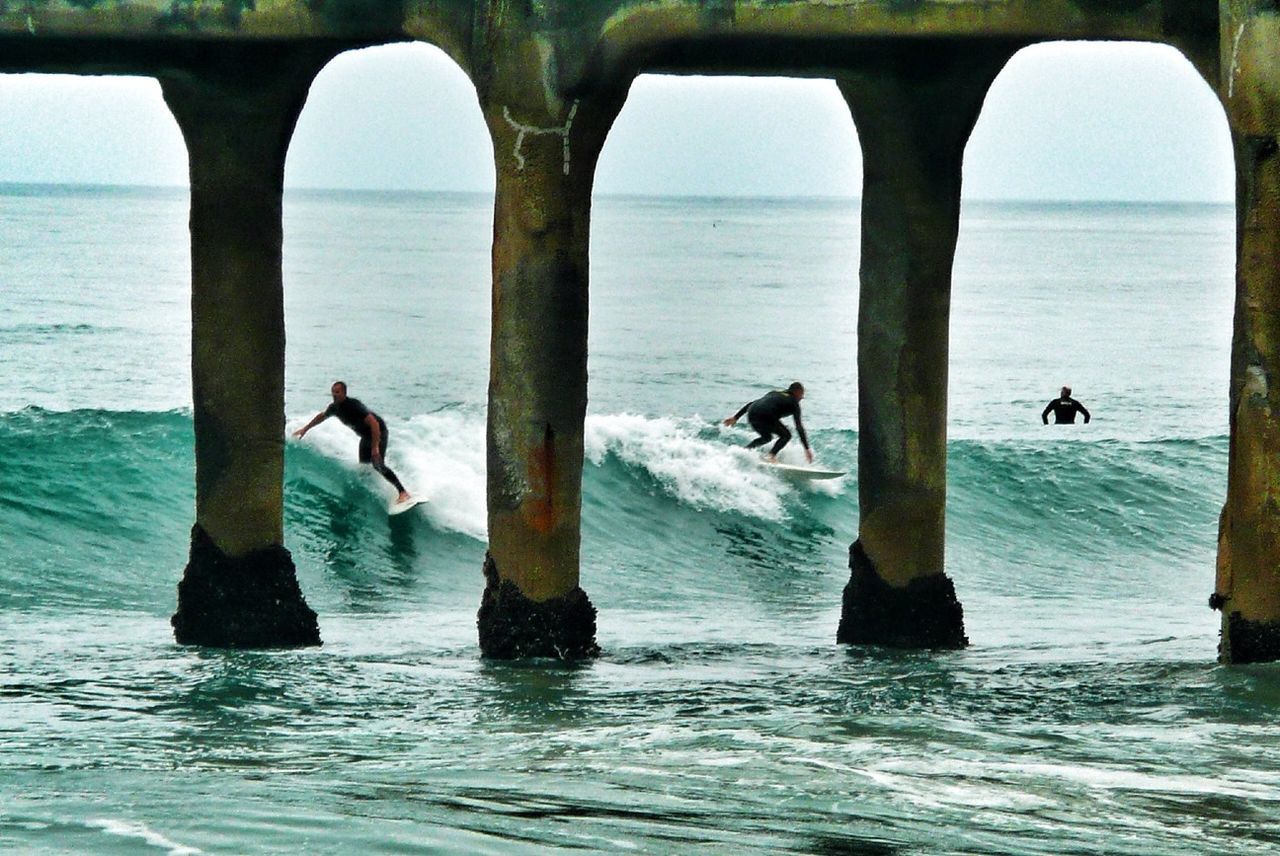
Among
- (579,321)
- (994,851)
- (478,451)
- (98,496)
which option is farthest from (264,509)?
(478,451)

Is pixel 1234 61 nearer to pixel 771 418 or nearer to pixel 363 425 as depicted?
pixel 363 425

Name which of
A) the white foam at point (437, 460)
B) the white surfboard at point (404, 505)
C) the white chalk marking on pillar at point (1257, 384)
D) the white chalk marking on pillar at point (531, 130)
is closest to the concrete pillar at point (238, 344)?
the white chalk marking on pillar at point (531, 130)

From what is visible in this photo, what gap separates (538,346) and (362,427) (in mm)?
10723

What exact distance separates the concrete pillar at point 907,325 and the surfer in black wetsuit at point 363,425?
878 centimetres

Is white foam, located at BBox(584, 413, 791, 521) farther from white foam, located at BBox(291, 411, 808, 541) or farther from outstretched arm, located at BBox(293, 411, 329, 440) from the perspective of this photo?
outstretched arm, located at BBox(293, 411, 329, 440)

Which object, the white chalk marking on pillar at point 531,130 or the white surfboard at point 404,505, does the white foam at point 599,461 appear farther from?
the white chalk marking on pillar at point 531,130

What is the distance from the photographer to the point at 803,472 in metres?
25.5

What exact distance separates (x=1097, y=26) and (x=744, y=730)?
4226 millimetres

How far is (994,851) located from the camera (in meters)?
8.57

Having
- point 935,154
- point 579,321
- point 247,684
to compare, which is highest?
point 935,154

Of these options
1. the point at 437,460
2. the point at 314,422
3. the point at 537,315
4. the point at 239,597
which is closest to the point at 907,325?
the point at 537,315

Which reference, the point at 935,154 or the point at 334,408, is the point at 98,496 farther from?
the point at 935,154

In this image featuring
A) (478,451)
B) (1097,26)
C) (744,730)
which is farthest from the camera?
(478,451)

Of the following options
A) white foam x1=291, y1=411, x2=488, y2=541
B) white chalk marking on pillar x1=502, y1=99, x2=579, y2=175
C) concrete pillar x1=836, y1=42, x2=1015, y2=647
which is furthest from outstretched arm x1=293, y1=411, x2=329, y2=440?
white chalk marking on pillar x1=502, y1=99, x2=579, y2=175
